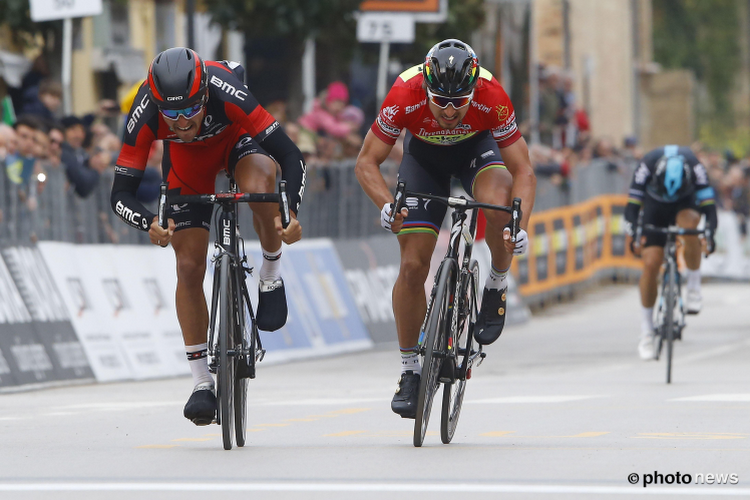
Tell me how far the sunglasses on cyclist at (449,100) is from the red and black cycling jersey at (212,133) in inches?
28.5

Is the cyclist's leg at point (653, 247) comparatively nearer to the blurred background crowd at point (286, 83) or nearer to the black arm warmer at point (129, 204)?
the blurred background crowd at point (286, 83)

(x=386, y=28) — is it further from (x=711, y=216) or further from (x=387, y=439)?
(x=387, y=439)

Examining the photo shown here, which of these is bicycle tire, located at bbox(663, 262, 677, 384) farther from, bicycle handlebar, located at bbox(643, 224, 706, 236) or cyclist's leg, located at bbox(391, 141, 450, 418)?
cyclist's leg, located at bbox(391, 141, 450, 418)

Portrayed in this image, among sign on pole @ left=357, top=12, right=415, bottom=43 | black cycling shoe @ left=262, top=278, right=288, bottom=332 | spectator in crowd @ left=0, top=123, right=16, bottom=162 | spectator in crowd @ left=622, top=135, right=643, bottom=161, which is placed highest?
sign on pole @ left=357, top=12, right=415, bottom=43

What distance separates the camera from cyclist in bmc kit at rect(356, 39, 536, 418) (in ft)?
26.0

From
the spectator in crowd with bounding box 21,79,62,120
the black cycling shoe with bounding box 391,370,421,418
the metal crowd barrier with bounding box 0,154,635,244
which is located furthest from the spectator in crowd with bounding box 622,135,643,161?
the black cycling shoe with bounding box 391,370,421,418

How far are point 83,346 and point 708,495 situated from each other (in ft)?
25.7

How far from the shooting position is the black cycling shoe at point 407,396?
792 cm

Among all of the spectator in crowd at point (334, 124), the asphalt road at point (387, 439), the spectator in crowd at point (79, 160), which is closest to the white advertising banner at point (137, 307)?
the asphalt road at point (387, 439)

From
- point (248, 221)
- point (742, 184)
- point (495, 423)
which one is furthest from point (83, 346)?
point (742, 184)

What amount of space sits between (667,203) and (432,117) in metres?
6.83

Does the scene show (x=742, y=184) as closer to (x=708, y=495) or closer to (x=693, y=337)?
(x=693, y=337)

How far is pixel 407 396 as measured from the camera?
7977 mm

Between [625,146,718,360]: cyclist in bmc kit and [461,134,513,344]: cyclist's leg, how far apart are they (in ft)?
18.8
